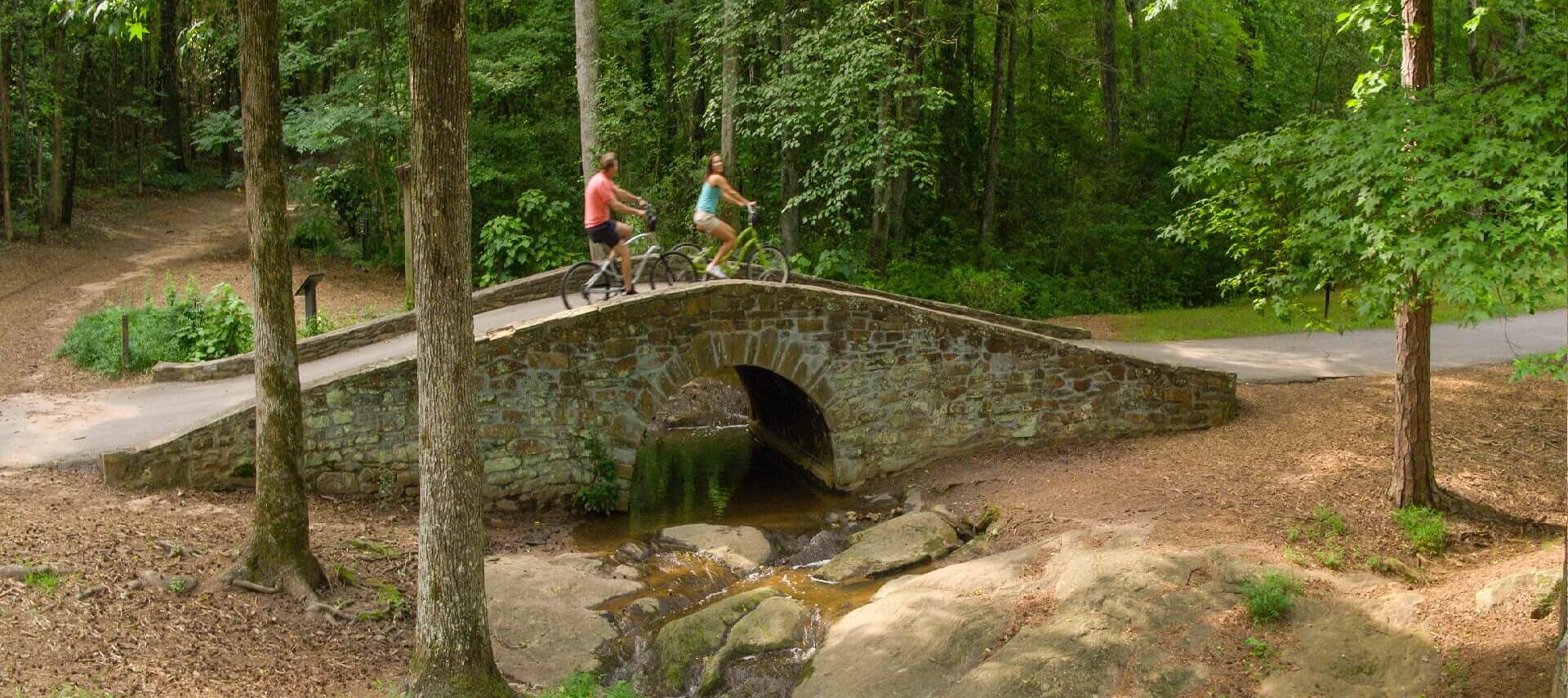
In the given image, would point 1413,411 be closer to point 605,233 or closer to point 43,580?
point 605,233

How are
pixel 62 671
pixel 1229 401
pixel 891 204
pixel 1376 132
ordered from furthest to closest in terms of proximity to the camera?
pixel 891 204, pixel 1229 401, pixel 1376 132, pixel 62 671

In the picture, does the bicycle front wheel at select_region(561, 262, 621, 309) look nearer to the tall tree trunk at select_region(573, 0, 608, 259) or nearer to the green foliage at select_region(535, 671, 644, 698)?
Answer: the tall tree trunk at select_region(573, 0, 608, 259)

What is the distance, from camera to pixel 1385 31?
10336mm

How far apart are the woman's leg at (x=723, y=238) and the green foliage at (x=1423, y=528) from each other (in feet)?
Result: 25.7

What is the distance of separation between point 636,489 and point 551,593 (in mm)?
4628

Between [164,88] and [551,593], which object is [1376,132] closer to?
[551,593]

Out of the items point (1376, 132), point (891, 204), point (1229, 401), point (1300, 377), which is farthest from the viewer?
point (891, 204)

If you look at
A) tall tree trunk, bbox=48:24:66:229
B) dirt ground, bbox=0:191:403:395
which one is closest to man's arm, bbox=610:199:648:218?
dirt ground, bbox=0:191:403:395

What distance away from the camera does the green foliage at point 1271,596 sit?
28.3 ft

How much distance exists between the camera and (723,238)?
14.2 m

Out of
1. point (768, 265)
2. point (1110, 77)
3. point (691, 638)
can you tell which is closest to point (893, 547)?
point (691, 638)

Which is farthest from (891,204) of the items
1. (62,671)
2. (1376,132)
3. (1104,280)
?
(62,671)

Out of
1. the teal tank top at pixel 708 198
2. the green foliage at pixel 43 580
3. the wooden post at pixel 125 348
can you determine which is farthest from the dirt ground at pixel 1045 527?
the wooden post at pixel 125 348

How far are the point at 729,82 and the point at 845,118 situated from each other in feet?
6.99
